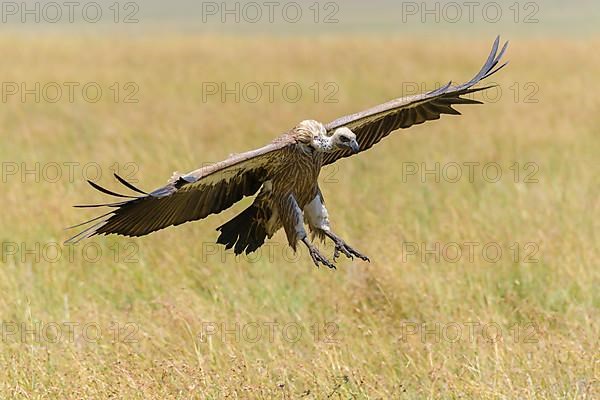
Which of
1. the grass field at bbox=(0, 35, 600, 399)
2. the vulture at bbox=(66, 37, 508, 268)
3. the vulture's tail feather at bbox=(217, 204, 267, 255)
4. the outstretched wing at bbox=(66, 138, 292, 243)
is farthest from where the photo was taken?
the grass field at bbox=(0, 35, 600, 399)

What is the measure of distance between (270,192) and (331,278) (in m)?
2.16

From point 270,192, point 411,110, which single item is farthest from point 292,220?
point 411,110

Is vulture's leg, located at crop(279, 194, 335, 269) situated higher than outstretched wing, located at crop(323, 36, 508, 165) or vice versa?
outstretched wing, located at crop(323, 36, 508, 165)

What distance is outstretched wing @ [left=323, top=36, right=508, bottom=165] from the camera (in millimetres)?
4609

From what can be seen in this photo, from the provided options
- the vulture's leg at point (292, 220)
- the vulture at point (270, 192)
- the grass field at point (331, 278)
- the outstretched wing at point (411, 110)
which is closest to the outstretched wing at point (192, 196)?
the vulture at point (270, 192)

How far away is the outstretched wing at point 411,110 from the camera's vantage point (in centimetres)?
461

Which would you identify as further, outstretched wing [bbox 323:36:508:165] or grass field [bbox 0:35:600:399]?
grass field [bbox 0:35:600:399]

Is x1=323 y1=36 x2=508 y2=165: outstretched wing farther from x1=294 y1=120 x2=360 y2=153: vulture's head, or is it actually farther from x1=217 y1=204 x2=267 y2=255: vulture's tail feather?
x1=217 y1=204 x2=267 y2=255: vulture's tail feather

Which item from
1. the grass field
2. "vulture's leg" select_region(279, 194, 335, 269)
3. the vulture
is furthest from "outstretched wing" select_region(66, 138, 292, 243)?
the grass field

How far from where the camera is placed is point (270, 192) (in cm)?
445

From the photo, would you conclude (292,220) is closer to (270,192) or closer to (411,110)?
(270,192)

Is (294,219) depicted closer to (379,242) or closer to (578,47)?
(379,242)

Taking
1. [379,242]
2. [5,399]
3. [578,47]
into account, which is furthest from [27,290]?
[578,47]

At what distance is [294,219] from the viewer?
14.1ft
